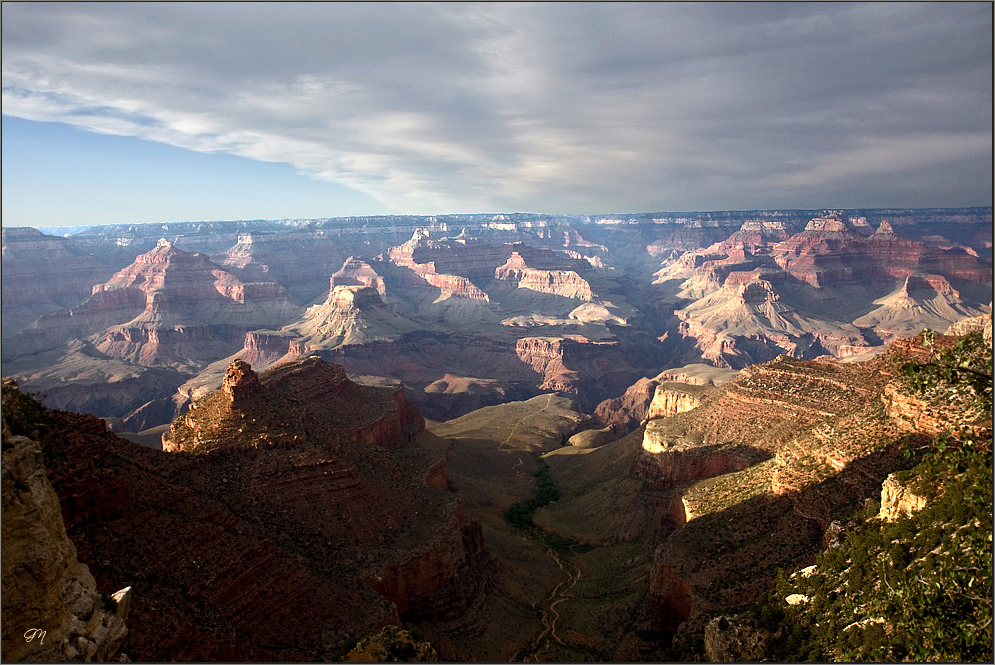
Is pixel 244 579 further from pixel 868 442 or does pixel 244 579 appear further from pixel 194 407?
pixel 868 442

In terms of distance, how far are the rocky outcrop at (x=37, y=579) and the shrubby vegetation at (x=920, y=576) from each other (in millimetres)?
22511

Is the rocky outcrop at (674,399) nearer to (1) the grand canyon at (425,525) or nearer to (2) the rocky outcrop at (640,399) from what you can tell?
(1) the grand canyon at (425,525)

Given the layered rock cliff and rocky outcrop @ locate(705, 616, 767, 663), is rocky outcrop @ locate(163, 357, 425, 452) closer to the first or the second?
the layered rock cliff

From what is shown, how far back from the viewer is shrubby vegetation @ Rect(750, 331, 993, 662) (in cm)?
1566

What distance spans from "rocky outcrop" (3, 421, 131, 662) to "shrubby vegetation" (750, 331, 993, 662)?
2251 cm

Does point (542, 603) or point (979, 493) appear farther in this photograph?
point (542, 603)

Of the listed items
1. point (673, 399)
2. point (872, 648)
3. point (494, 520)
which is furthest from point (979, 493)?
point (673, 399)

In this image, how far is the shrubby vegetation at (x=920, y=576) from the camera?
51.4ft

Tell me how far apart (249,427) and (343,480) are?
778 cm

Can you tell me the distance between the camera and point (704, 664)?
88.3 feet

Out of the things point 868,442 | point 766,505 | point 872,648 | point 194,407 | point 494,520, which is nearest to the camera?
point 872,648

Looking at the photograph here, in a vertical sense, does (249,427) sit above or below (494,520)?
above

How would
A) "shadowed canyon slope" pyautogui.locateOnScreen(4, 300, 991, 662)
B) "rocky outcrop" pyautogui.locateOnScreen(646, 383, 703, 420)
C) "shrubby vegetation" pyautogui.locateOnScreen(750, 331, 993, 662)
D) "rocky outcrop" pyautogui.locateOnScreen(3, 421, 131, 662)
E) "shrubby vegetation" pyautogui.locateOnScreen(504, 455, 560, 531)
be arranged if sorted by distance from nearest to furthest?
1. "shrubby vegetation" pyautogui.locateOnScreen(750, 331, 993, 662)
2. "rocky outcrop" pyautogui.locateOnScreen(3, 421, 131, 662)
3. "shadowed canyon slope" pyautogui.locateOnScreen(4, 300, 991, 662)
4. "shrubby vegetation" pyautogui.locateOnScreen(504, 455, 560, 531)
5. "rocky outcrop" pyautogui.locateOnScreen(646, 383, 703, 420)

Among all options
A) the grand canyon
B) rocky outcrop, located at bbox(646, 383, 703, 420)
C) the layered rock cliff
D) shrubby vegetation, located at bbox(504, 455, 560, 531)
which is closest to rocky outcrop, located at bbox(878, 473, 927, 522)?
the grand canyon
